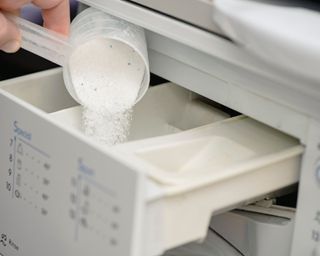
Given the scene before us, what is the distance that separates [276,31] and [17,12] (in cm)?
32

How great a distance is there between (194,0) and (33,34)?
0.19 metres

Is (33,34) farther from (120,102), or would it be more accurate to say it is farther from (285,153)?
(285,153)

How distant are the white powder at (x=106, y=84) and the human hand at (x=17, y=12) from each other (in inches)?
1.7

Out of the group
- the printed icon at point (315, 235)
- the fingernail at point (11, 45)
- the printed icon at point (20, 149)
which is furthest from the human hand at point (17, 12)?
the printed icon at point (315, 235)

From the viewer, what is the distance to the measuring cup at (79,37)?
77cm

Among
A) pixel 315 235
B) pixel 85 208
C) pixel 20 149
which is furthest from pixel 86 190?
pixel 315 235

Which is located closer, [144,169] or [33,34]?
[144,169]

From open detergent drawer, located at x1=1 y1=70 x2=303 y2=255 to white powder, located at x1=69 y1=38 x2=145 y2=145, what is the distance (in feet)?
0.07

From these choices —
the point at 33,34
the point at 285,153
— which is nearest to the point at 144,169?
the point at 285,153

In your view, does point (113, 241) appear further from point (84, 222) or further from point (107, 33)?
point (107, 33)

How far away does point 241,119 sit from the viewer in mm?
774

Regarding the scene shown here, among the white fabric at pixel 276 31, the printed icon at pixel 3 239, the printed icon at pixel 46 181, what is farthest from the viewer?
the printed icon at pixel 3 239

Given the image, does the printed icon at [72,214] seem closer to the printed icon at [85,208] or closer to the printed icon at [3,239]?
the printed icon at [85,208]

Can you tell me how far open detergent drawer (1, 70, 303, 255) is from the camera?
1.98ft
